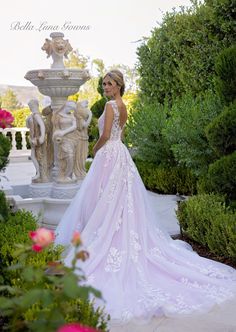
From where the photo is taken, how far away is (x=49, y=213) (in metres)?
6.49

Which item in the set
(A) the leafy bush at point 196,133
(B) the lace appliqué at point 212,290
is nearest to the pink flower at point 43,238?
(B) the lace appliqué at point 212,290

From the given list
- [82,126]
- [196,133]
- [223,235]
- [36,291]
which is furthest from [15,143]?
[36,291]

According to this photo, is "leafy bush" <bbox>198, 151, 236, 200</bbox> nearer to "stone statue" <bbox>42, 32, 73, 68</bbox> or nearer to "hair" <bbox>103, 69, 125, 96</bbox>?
"hair" <bbox>103, 69, 125, 96</bbox>

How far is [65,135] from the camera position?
20.9 ft

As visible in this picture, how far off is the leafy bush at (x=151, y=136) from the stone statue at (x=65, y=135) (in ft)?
10.9

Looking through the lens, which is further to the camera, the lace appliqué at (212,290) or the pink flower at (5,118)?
the lace appliqué at (212,290)

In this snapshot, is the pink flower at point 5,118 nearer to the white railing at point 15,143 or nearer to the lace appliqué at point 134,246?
the lace appliqué at point 134,246

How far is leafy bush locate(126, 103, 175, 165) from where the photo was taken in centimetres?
952

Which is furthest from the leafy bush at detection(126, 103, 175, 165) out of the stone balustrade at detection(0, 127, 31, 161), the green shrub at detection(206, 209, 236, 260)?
the stone balustrade at detection(0, 127, 31, 161)

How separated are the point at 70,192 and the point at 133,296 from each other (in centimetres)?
299

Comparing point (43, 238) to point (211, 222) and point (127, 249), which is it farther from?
→ point (211, 222)

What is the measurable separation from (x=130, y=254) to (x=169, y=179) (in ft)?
17.1

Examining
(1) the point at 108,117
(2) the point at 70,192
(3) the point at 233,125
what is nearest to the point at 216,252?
(3) the point at 233,125

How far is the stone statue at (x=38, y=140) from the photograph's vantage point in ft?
21.3
